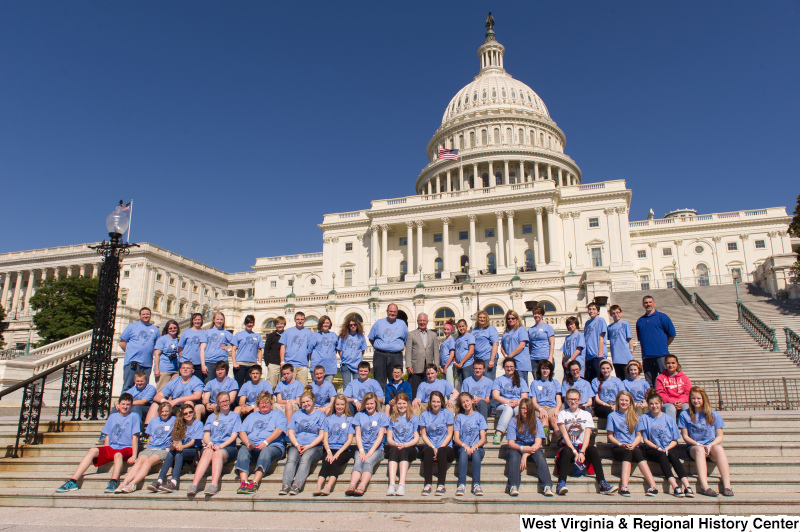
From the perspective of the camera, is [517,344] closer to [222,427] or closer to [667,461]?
[667,461]

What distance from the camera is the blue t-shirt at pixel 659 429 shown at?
889 cm

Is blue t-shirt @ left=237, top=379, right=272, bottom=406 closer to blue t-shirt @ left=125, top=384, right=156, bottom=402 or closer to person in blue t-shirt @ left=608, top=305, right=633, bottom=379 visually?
blue t-shirt @ left=125, top=384, right=156, bottom=402

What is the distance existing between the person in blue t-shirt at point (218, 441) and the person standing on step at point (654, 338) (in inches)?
313

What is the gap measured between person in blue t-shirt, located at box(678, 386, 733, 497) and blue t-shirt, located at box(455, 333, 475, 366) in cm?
428

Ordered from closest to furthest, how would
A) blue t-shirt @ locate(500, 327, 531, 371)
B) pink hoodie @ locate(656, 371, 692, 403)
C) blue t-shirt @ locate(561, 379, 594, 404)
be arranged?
pink hoodie @ locate(656, 371, 692, 403) → blue t-shirt @ locate(561, 379, 594, 404) → blue t-shirt @ locate(500, 327, 531, 371)

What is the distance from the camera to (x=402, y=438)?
30.9ft

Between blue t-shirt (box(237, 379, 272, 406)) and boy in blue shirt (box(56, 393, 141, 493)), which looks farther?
blue t-shirt (box(237, 379, 272, 406))

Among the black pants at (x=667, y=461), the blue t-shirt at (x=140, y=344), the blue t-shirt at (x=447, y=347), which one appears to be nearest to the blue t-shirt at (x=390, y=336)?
the blue t-shirt at (x=447, y=347)

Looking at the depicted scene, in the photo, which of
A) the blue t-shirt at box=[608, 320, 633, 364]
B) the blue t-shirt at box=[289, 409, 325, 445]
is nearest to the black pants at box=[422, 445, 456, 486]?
the blue t-shirt at box=[289, 409, 325, 445]

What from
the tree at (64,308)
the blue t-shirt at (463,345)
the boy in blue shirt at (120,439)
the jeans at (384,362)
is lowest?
the boy in blue shirt at (120,439)

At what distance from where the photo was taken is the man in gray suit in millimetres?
12008

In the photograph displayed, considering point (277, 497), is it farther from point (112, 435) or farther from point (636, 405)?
point (636, 405)

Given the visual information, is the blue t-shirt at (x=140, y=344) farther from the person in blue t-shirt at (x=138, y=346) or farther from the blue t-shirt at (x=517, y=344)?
the blue t-shirt at (x=517, y=344)

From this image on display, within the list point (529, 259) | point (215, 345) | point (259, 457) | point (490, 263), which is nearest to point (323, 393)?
point (259, 457)
